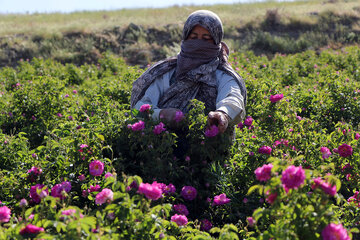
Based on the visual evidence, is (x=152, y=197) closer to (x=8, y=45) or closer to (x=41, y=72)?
(x=41, y=72)

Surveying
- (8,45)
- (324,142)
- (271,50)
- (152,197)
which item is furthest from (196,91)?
(8,45)

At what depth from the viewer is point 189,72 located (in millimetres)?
3490

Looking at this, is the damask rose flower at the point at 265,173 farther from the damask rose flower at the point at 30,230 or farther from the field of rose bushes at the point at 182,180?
the damask rose flower at the point at 30,230

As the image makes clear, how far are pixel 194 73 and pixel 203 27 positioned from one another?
1.32 feet

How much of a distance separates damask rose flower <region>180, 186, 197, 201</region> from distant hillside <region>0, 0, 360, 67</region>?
769cm

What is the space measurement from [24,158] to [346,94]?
358 cm

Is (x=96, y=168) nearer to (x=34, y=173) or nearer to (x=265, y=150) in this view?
(x=34, y=173)

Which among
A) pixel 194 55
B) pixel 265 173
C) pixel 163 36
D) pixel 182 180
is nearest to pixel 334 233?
pixel 265 173

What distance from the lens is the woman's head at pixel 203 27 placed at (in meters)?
3.48

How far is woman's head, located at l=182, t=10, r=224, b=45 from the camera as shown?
11.4 feet

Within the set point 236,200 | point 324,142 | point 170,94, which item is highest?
point 170,94

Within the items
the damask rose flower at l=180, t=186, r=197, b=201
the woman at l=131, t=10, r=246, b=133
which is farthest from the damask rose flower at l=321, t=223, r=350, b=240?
the woman at l=131, t=10, r=246, b=133

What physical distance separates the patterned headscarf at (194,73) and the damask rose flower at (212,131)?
0.54 metres

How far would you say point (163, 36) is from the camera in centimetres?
1307
